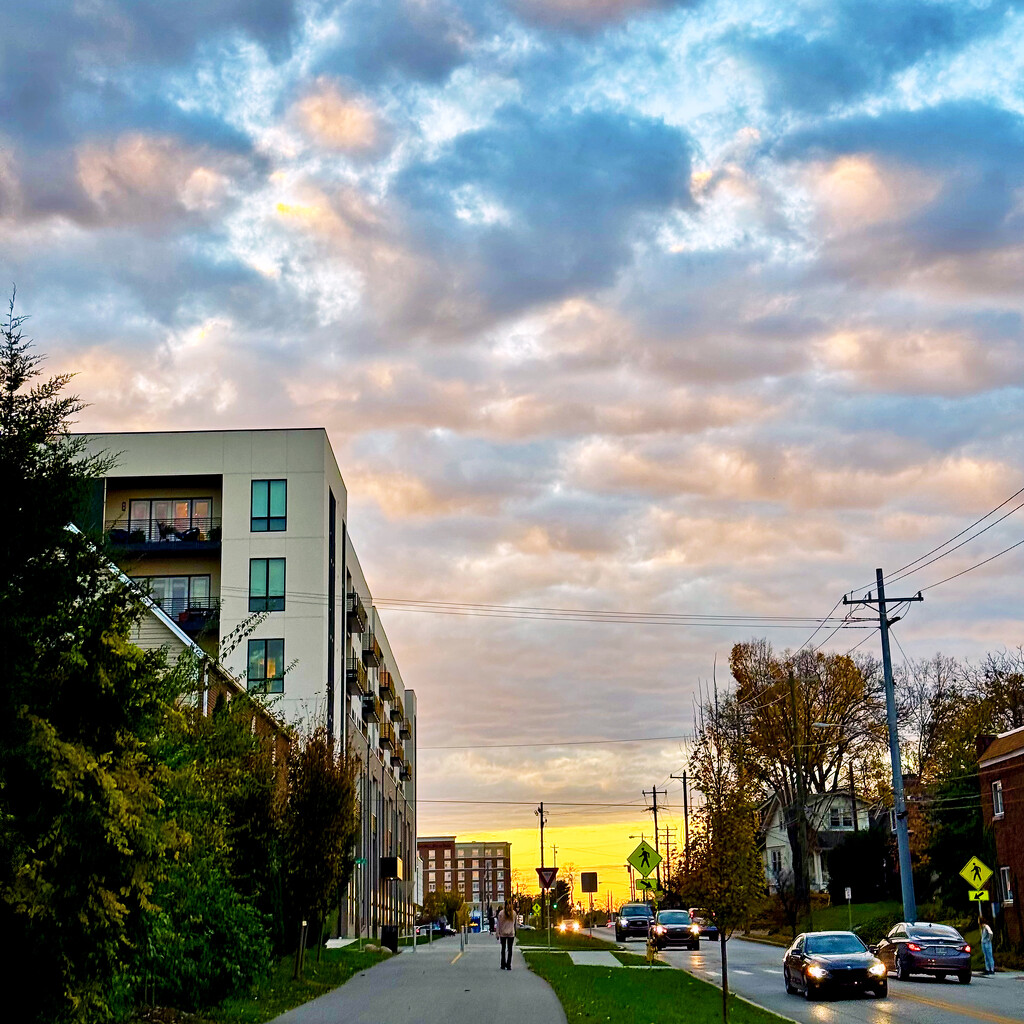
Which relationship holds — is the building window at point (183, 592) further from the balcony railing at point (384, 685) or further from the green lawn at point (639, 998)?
the green lawn at point (639, 998)

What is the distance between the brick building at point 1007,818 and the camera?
149 feet

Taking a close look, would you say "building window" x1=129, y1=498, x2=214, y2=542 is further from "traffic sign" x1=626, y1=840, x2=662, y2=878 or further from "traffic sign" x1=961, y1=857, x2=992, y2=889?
"traffic sign" x1=961, y1=857, x2=992, y2=889

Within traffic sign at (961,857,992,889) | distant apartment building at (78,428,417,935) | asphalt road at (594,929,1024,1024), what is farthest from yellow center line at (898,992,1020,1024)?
distant apartment building at (78,428,417,935)

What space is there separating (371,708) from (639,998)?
159 feet

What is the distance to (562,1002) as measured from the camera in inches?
902

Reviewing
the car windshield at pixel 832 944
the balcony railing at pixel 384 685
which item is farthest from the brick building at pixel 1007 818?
the balcony railing at pixel 384 685

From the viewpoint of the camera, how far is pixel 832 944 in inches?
1116

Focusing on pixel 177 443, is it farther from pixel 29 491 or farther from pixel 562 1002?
pixel 29 491

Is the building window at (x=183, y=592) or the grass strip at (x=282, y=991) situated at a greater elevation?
the building window at (x=183, y=592)

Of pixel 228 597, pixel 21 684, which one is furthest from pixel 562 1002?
pixel 228 597

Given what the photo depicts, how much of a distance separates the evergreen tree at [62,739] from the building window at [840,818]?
91006 mm

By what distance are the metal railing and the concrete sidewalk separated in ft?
82.5

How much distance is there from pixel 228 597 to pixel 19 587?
44487 millimetres

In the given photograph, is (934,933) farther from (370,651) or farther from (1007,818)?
(370,651)
